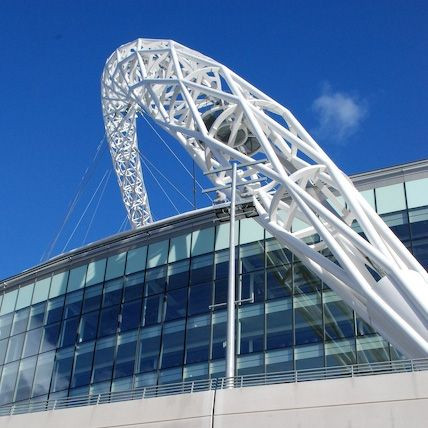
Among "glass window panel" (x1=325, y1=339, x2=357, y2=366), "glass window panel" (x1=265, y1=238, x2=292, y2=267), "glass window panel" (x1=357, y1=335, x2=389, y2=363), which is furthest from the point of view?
"glass window panel" (x1=265, y1=238, x2=292, y2=267)

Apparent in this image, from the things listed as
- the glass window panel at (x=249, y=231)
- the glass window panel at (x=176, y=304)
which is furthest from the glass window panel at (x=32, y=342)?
the glass window panel at (x=249, y=231)

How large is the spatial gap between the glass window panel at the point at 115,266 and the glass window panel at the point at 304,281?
840 centimetres

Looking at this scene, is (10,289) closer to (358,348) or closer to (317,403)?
(358,348)

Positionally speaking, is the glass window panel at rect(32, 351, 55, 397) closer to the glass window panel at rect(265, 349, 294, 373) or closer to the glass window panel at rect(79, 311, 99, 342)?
the glass window panel at rect(79, 311, 99, 342)

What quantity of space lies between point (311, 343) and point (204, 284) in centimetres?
560

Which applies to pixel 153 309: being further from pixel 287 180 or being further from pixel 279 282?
pixel 287 180

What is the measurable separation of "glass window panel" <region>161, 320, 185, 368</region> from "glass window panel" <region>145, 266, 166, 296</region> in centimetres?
189

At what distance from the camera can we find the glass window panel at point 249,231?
114 feet

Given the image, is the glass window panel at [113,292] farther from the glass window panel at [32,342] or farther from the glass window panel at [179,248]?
the glass window panel at [32,342]

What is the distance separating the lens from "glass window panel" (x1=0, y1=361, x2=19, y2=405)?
124 feet

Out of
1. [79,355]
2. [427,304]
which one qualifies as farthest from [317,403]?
[79,355]

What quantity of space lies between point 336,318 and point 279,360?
8.57 feet

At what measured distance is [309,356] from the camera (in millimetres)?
30797

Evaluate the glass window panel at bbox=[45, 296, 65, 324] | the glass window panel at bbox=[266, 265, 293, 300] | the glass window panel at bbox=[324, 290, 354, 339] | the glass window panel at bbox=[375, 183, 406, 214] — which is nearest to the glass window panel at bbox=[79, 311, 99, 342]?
the glass window panel at bbox=[45, 296, 65, 324]
